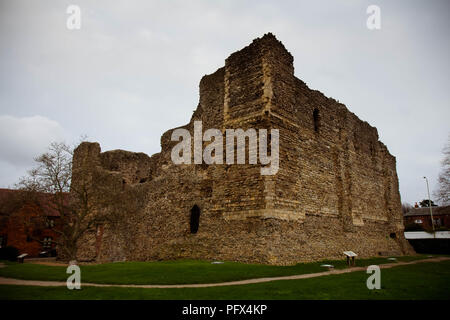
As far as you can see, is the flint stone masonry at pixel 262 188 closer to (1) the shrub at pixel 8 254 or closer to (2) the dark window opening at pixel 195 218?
(2) the dark window opening at pixel 195 218

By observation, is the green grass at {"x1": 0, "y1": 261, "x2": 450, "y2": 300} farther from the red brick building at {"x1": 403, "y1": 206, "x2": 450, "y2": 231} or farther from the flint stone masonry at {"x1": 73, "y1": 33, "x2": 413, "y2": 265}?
the red brick building at {"x1": 403, "y1": 206, "x2": 450, "y2": 231}

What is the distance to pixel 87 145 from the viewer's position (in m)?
23.5

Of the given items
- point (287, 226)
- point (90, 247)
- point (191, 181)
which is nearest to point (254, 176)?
point (287, 226)

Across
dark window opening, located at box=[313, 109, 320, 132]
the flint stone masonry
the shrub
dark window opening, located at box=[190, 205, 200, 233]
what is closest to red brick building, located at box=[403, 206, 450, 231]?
the flint stone masonry

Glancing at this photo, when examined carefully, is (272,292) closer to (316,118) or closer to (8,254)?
(316,118)

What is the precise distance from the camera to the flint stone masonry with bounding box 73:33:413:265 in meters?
13.0
